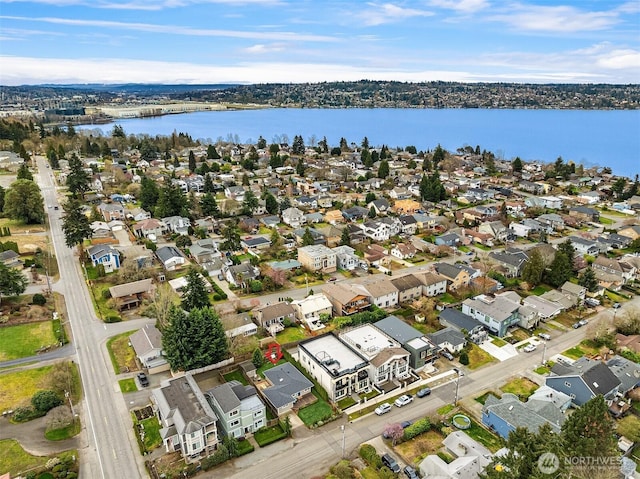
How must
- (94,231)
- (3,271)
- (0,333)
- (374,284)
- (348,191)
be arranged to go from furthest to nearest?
1. (348,191)
2. (94,231)
3. (374,284)
4. (3,271)
5. (0,333)

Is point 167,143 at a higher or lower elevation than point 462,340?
higher

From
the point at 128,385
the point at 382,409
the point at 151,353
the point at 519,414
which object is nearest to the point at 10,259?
the point at 151,353

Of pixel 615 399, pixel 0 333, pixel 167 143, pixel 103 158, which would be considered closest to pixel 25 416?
pixel 0 333

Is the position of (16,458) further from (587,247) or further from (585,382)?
(587,247)

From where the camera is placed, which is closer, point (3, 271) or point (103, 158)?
point (3, 271)

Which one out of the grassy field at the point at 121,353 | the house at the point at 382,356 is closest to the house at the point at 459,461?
the house at the point at 382,356

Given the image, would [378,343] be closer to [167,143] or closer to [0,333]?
[0,333]

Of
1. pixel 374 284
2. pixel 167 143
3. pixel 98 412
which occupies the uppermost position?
pixel 167 143
